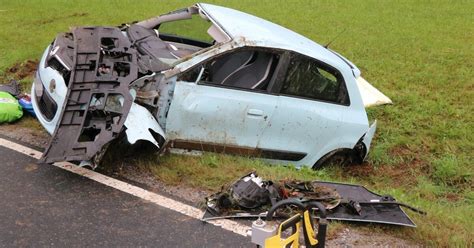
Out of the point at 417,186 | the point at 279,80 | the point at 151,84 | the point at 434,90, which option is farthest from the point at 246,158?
the point at 434,90

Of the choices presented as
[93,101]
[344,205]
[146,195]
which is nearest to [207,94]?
[93,101]

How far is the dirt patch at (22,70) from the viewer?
774cm

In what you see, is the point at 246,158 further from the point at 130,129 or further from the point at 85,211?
the point at 85,211

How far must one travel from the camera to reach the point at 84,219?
3994mm

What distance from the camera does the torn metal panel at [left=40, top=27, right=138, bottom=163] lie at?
449 cm

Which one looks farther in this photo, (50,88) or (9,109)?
(9,109)

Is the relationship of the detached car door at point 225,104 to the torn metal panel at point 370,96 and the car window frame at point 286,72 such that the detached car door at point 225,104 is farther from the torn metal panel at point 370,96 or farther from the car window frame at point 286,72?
the torn metal panel at point 370,96

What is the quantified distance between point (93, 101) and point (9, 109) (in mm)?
1661

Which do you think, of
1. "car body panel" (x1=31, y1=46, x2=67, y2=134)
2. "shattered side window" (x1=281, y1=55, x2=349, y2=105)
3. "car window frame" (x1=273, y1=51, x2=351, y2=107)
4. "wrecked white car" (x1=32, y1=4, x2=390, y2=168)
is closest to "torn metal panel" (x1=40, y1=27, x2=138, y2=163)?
"wrecked white car" (x1=32, y1=4, x2=390, y2=168)

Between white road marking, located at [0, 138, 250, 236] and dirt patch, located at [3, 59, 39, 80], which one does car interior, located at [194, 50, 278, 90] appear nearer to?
white road marking, located at [0, 138, 250, 236]

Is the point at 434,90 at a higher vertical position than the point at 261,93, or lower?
lower

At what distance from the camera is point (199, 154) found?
5289 mm

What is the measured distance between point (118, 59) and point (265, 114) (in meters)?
1.61

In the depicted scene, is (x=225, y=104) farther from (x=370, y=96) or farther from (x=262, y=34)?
(x=370, y=96)
